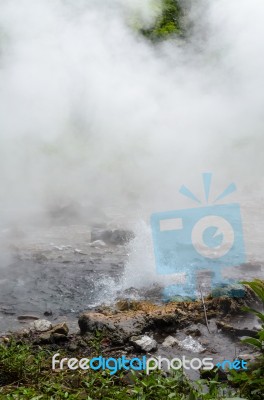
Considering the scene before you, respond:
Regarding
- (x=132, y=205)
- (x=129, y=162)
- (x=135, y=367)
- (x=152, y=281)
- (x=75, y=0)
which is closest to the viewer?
(x=135, y=367)

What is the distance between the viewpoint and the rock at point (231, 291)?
3602 millimetres

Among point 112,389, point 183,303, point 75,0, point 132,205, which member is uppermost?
point 75,0

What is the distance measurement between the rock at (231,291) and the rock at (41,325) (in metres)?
1.37

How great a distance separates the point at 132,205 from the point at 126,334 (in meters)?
3.62

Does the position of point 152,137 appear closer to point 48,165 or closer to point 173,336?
point 48,165

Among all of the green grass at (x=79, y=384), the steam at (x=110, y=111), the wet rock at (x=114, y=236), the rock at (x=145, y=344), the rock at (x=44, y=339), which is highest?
the steam at (x=110, y=111)

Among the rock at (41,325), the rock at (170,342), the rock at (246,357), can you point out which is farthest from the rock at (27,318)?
the rock at (246,357)

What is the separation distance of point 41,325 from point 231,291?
5.07 ft

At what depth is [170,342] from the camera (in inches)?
122

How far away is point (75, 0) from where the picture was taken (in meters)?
8.34

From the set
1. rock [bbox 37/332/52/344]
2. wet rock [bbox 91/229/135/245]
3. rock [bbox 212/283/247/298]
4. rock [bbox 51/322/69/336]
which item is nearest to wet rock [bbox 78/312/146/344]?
rock [bbox 51/322/69/336]

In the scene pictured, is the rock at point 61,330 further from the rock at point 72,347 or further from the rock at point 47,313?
the rock at point 47,313

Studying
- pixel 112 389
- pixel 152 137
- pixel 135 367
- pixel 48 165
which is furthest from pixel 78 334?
pixel 152 137

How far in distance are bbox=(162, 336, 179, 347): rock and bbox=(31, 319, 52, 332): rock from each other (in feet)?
2.84
